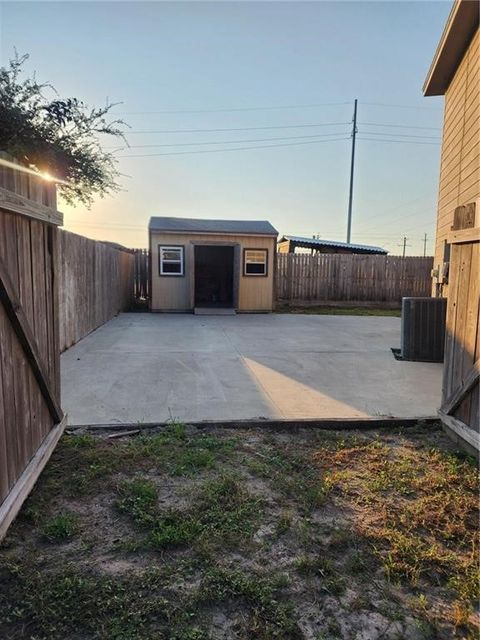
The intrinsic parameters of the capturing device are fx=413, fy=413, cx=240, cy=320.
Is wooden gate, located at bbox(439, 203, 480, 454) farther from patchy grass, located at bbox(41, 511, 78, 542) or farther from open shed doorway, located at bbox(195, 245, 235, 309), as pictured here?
open shed doorway, located at bbox(195, 245, 235, 309)

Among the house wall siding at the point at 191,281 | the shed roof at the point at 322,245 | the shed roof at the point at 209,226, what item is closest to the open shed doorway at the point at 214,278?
the shed roof at the point at 209,226

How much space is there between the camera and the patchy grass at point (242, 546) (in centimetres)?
150

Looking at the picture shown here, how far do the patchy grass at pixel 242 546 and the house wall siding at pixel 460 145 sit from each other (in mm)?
4184

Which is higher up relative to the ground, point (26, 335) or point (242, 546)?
point (26, 335)

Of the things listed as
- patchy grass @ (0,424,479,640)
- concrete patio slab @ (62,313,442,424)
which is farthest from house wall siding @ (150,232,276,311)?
patchy grass @ (0,424,479,640)

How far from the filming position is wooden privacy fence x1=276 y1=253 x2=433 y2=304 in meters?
15.1

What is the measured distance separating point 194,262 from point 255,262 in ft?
6.42

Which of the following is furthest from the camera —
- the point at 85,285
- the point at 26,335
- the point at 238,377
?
the point at 85,285

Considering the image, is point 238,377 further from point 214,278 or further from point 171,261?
point 214,278

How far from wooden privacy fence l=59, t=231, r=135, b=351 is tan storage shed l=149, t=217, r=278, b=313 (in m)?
1.30

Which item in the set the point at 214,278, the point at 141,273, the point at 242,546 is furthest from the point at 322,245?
the point at 242,546

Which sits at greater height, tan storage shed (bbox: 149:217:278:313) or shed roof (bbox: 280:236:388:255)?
shed roof (bbox: 280:236:388:255)

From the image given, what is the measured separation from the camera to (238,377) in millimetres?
5062

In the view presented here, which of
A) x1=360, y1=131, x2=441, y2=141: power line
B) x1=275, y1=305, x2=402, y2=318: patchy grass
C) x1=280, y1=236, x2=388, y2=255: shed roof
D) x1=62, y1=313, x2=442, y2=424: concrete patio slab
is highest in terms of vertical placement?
x1=360, y1=131, x2=441, y2=141: power line
